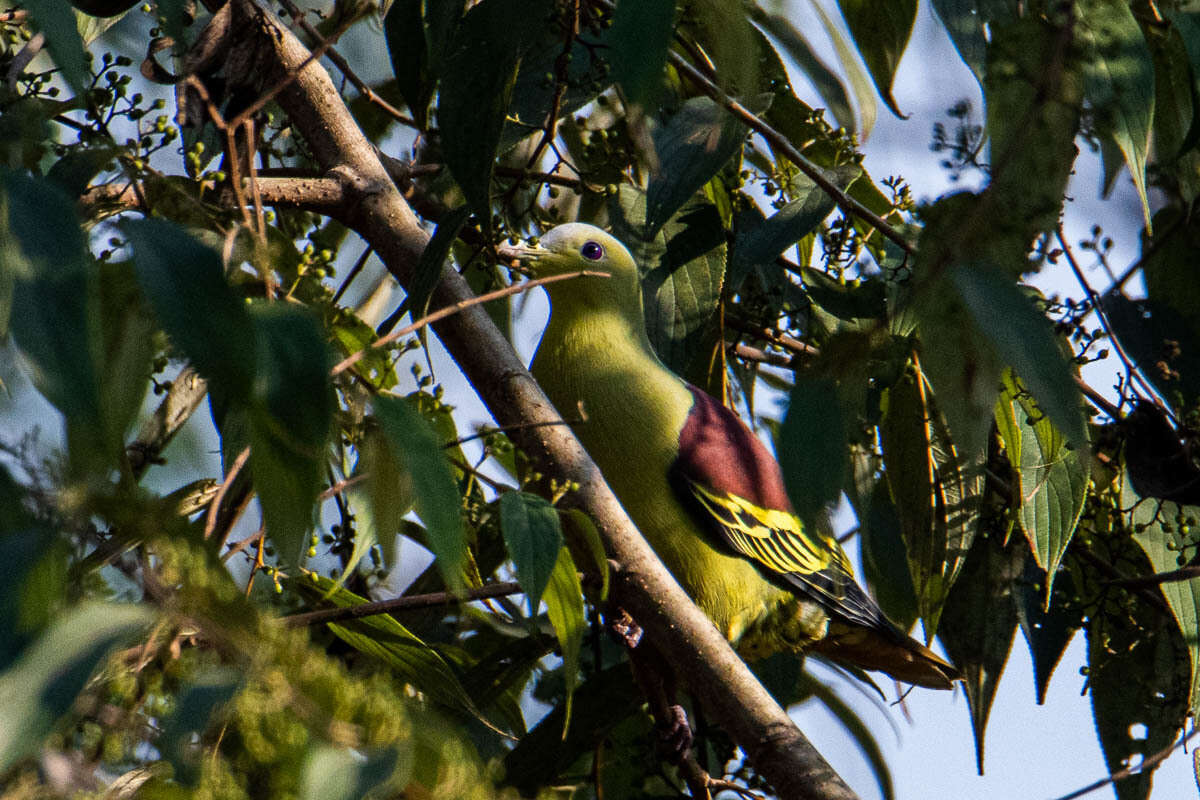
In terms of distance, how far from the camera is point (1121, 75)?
4.66 ft

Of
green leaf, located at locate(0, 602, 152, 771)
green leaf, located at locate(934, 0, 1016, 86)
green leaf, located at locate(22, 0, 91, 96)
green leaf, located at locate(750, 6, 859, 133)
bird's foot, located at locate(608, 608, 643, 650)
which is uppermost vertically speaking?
green leaf, located at locate(750, 6, 859, 133)

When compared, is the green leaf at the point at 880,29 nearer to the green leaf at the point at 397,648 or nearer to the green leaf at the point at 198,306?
the green leaf at the point at 397,648

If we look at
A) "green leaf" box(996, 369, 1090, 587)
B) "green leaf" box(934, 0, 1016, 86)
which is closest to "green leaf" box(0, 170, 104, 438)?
"green leaf" box(934, 0, 1016, 86)

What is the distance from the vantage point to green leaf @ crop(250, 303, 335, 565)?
1003mm

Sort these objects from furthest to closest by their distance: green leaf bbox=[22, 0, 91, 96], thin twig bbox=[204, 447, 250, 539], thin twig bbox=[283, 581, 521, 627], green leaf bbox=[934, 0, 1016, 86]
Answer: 1. thin twig bbox=[283, 581, 521, 627]
2. green leaf bbox=[934, 0, 1016, 86]
3. thin twig bbox=[204, 447, 250, 539]
4. green leaf bbox=[22, 0, 91, 96]

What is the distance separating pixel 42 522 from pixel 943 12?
130 cm

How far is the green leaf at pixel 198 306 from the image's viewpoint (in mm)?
938

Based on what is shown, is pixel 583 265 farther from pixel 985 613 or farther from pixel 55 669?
pixel 55 669

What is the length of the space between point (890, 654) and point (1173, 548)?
0.74 meters

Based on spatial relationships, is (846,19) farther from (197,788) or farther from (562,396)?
(197,788)

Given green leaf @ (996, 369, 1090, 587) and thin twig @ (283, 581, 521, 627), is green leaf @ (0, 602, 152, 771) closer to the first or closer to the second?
thin twig @ (283, 581, 521, 627)

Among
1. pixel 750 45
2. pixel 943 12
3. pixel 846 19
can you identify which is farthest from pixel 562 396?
pixel 750 45

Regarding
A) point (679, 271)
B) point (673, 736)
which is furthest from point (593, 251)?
point (673, 736)

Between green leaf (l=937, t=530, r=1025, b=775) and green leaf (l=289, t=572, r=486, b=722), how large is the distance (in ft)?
4.32
